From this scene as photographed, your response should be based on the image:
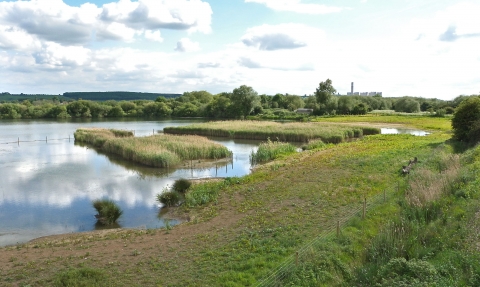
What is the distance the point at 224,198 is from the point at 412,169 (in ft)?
30.3

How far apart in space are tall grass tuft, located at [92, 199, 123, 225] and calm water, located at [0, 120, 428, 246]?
0.33m

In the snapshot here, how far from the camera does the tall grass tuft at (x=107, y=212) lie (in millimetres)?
14195

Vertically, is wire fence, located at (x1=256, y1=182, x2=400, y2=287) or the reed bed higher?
the reed bed

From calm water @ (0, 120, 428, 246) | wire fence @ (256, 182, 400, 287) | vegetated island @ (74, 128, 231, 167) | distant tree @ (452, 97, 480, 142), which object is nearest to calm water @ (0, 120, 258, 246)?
calm water @ (0, 120, 428, 246)

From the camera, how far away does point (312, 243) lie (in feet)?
29.7

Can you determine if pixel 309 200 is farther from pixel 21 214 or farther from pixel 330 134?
pixel 330 134

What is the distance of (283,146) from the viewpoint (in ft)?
104

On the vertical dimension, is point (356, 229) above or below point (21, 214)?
above

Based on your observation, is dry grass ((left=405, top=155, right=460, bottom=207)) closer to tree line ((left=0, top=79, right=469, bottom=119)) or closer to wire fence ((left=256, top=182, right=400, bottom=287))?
wire fence ((left=256, top=182, right=400, bottom=287))

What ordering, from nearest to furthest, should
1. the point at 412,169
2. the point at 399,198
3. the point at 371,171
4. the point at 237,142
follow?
1. the point at 399,198
2. the point at 412,169
3. the point at 371,171
4. the point at 237,142

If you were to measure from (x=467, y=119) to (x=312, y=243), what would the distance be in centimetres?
2258

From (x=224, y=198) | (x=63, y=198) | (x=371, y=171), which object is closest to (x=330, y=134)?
(x=371, y=171)

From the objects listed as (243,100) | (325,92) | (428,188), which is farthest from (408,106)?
(428,188)

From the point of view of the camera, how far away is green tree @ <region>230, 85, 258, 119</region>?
296 ft
